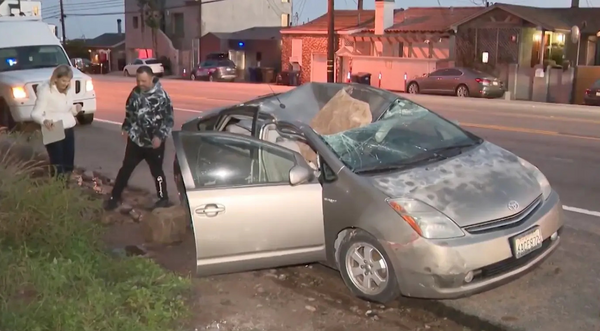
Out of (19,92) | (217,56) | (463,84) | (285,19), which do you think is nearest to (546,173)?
(19,92)

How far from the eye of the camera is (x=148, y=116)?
285 inches

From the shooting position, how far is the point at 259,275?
5785 millimetres

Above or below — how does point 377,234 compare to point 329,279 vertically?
above

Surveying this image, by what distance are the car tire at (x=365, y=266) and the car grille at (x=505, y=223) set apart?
2.08ft

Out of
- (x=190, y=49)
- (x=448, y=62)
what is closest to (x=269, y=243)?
(x=448, y=62)

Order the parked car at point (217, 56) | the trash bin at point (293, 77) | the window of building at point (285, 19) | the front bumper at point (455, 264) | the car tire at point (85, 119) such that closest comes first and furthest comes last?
the front bumper at point (455, 264) < the car tire at point (85, 119) < the trash bin at point (293, 77) < the parked car at point (217, 56) < the window of building at point (285, 19)

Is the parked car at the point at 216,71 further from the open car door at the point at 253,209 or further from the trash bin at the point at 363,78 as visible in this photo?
the open car door at the point at 253,209

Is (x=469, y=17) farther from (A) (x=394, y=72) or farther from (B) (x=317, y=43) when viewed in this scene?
(B) (x=317, y=43)

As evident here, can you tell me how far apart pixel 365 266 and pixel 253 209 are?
36.5 inches

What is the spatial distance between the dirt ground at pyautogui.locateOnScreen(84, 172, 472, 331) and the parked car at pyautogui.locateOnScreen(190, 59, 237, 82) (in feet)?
117

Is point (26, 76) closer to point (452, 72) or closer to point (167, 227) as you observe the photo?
point (167, 227)

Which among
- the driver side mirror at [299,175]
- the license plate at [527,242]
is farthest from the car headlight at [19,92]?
the license plate at [527,242]

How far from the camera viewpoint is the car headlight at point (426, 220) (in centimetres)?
462

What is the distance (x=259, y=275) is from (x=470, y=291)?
189 cm
